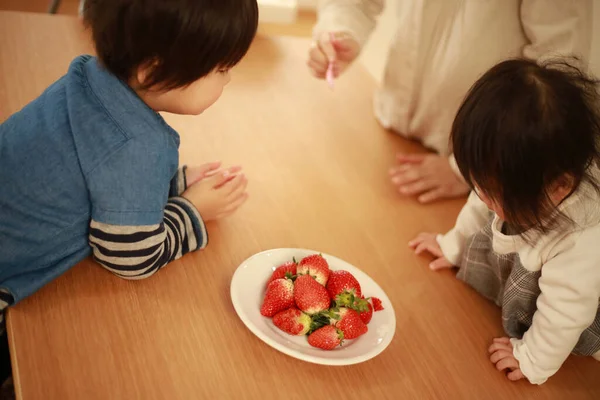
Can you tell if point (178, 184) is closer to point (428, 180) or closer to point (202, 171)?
point (202, 171)

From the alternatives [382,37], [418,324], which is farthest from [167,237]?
[382,37]

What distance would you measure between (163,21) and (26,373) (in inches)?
18.6

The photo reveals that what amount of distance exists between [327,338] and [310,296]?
0.21 ft

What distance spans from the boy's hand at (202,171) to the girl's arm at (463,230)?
1.32 feet

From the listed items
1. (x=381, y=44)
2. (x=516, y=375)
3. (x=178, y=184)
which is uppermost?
(x=178, y=184)

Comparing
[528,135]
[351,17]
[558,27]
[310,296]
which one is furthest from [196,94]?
[558,27]

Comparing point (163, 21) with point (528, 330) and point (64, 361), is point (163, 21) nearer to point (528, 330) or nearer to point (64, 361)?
point (64, 361)

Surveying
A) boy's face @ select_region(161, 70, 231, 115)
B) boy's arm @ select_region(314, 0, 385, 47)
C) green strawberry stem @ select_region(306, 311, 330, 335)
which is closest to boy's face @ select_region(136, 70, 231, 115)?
boy's face @ select_region(161, 70, 231, 115)

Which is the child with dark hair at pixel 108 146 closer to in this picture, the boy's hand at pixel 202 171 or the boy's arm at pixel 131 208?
the boy's arm at pixel 131 208

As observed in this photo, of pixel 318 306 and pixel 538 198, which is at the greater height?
pixel 538 198

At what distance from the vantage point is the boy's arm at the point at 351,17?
4.09 ft

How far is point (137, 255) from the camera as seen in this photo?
2.63ft

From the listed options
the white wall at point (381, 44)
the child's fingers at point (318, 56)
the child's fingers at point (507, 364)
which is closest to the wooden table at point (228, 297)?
the child's fingers at point (507, 364)

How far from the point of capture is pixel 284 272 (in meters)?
0.87
